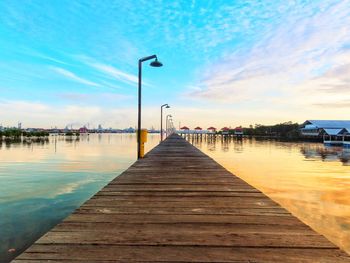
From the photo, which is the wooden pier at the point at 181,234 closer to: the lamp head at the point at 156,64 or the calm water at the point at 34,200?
the calm water at the point at 34,200

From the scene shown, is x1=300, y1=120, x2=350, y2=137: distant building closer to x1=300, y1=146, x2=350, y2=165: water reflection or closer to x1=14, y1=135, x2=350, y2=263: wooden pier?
x1=300, y1=146, x2=350, y2=165: water reflection

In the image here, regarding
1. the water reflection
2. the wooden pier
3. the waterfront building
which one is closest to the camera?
the wooden pier

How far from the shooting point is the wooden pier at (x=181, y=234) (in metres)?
2.87

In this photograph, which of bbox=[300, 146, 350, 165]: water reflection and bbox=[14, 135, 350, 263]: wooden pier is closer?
bbox=[14, 135, 350, 263]: wooden pier

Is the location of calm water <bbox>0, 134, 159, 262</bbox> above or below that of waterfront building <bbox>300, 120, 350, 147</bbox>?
below

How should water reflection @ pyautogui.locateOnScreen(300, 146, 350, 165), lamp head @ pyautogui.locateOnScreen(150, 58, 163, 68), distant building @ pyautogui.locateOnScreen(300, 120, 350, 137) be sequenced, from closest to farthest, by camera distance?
1. lamp head @ pyautogui.locateOnScreen(150, 58, 163, 68)
2. water reflection @ pyautogui.locateOnScreen(300, 146, 350, 165)
3. distant building @ pyautogui.locateOnScreen(300, 120, 350, 137)

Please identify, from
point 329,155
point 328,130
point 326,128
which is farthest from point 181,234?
point 326,128

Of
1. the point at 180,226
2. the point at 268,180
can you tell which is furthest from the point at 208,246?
the point at 268,180

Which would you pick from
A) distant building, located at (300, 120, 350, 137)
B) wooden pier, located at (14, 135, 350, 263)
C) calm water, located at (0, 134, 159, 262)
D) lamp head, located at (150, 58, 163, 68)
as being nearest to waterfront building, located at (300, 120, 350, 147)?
distant building, located at (300, 120, 350, 137)

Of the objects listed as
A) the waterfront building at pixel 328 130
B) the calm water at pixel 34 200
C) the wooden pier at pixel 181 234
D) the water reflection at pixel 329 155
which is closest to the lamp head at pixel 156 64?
the calm water at pixel 34 200

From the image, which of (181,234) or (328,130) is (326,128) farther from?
(181,234)

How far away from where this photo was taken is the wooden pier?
2.87 m

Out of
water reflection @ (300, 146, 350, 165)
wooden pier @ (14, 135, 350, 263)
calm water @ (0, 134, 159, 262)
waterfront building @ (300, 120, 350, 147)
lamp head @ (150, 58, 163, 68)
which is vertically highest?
lamp head @ (150, 58, 163, 68)

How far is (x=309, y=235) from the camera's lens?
3.45 m
